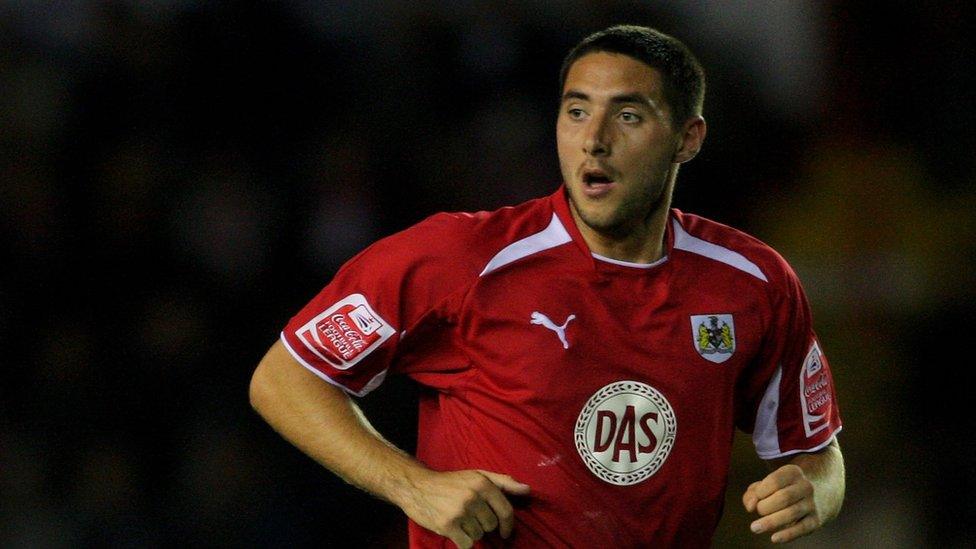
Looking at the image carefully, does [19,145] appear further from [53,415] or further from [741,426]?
[741,426]

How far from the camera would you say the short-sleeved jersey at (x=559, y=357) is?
2.64m

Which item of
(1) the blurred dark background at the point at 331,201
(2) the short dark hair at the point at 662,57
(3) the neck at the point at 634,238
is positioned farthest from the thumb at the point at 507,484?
(1) the blurred dark background at the point at 331,201

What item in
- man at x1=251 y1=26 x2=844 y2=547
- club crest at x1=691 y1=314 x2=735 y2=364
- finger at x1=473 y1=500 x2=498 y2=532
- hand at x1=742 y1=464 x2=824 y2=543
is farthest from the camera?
club crest at x1=691 y1=314 x2=735 y2=364

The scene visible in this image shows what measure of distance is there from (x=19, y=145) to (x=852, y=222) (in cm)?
339

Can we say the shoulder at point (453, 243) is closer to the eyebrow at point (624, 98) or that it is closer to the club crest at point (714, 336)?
the eyebrow at point (624, 98)

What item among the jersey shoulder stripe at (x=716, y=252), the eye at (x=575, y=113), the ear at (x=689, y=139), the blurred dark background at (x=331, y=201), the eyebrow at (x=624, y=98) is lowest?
the blurred dark background at (x=331, y=201)

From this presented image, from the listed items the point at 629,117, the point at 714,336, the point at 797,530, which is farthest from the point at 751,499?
the point at 629,117

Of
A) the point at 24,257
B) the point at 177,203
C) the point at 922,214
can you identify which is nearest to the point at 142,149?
the point at 177,203

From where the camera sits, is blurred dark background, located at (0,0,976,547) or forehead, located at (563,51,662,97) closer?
forehead, located at (563,51,662,97)

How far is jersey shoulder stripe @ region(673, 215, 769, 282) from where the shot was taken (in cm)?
286

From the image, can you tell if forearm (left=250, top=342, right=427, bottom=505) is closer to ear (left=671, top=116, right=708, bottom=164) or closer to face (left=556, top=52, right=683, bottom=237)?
face (left=556, top=52, right=683, bottom=237)

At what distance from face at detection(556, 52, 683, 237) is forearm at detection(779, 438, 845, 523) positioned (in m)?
0.69

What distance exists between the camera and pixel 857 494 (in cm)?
480

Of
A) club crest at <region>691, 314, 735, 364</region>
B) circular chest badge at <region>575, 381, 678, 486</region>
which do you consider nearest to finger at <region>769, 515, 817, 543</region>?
circular chest badge at <region>575, 381, 678, 486</region>
